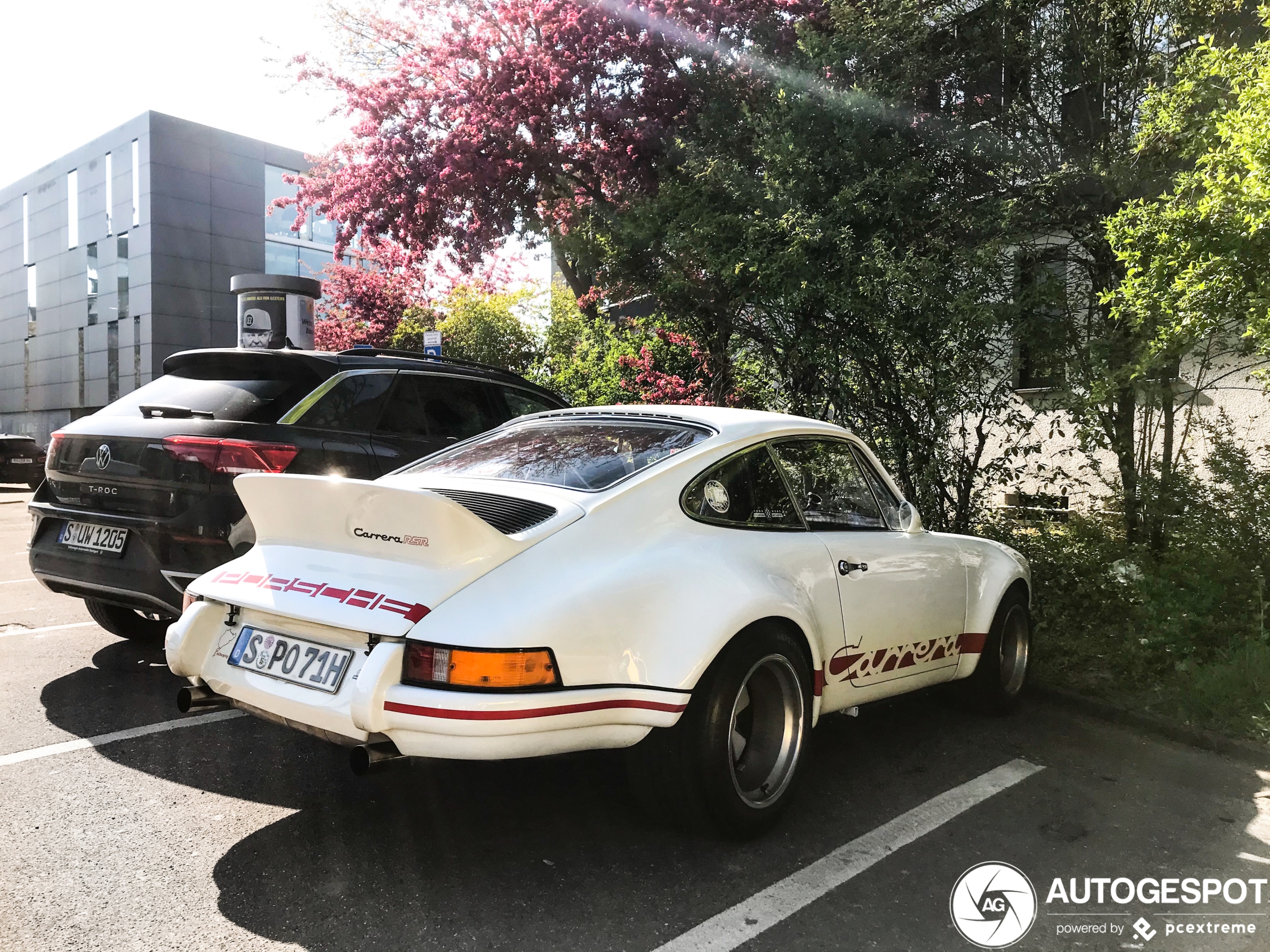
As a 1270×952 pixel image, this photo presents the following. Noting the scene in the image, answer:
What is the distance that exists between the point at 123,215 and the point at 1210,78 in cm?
4305

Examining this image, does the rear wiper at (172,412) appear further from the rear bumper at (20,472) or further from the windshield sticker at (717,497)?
the rear bumper at (20,472)

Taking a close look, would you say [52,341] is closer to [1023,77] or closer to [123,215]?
[123,215]

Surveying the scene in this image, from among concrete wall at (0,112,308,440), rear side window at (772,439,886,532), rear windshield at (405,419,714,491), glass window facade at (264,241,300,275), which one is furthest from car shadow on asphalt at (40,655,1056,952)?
glass window facade at (264,241,300,275)

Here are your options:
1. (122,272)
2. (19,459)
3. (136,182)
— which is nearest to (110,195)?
(136,182)

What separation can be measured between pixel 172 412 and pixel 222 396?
0.26 m

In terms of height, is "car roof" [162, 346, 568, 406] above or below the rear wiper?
above

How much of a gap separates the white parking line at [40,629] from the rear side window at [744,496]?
5.02 m

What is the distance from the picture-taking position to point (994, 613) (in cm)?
498

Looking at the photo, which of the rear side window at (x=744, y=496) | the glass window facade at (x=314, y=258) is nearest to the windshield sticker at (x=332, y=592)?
the rear side window at (x=744, y=496)

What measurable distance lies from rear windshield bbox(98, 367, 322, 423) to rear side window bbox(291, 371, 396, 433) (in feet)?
0.35

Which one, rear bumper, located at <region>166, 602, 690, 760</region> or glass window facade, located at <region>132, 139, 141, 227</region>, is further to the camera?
glass window facade, located at <region>132, 139, 141, 227</region>

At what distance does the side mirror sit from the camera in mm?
4523

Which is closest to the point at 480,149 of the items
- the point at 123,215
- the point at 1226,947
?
the point at 1226,947

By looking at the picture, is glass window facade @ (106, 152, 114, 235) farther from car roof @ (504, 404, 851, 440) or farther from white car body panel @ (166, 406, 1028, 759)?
white car body panel @ (166, 406, 1028, 759)
